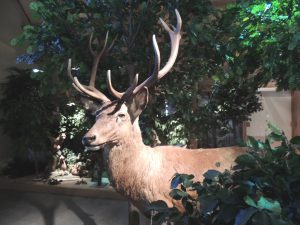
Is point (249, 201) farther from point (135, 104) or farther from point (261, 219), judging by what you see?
point (135, 104)

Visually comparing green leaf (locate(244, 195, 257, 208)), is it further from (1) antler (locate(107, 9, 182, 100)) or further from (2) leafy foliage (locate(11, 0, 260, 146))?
(2) leafy foliage (locate(11, 0, 260, 146))

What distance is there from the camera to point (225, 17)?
206cm

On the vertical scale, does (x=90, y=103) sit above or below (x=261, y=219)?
above

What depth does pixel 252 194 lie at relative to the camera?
675mm

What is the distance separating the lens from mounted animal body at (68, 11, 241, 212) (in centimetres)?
164

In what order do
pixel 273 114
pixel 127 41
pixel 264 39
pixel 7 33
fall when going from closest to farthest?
pixel 264 39 → pixel 127 41 → pixel 273 114 → pixel 7 33

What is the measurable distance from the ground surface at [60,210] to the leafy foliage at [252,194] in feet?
7.86

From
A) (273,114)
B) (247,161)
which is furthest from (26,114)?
(247,161)

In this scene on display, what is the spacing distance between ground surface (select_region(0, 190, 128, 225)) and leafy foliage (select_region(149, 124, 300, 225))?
2394 mm

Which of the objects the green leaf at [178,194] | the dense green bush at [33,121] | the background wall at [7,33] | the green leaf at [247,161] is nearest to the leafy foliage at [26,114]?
the dense green bush at [33,121]

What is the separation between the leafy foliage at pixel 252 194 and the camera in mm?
623

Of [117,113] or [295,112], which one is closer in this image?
[117,113]

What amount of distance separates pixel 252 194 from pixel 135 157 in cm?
107

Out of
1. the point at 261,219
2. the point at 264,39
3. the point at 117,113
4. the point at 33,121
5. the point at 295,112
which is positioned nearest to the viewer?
the point at 261,219
